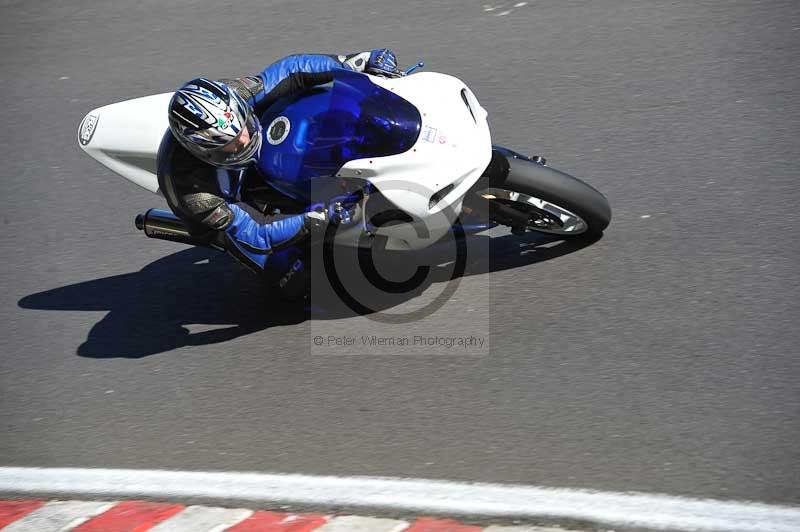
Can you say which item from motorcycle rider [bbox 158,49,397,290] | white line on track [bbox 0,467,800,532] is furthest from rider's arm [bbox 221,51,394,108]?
white line on track [bbox 0,467,800,532]

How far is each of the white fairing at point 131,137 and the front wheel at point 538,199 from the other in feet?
5.62

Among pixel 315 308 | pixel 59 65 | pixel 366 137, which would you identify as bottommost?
pixel 315 308

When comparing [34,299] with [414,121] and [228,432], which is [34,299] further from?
[414,121]

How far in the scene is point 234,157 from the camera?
448 cm

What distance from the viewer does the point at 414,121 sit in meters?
4.44

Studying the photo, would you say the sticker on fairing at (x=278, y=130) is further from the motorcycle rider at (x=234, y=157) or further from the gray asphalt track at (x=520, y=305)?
the gray asphalt track at (x=520, y=305)

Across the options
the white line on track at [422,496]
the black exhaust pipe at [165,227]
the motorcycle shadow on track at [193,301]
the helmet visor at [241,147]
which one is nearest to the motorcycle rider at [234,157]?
the helmet visor at [241,147]

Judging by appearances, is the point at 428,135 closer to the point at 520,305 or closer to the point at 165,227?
the point at 520,305

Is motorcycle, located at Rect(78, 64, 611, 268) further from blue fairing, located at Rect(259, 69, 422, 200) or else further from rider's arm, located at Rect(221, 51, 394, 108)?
rider's arm, located at Rect(221, 51, 394, 108)

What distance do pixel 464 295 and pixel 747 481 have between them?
1.85 m

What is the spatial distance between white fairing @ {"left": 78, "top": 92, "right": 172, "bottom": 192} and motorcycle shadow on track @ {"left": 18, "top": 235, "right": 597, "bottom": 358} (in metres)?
0.74

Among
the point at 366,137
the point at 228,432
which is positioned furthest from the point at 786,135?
the point at 228,432

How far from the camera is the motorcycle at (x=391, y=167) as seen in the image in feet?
14.4
